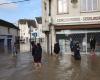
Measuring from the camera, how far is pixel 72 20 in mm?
38625

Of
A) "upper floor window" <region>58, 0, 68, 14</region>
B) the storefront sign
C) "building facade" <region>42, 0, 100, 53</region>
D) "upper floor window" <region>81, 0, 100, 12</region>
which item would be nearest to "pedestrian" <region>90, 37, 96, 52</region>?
"building facade" <region>42, 0, 100, 53</region>

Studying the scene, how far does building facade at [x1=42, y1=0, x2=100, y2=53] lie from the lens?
38000mm

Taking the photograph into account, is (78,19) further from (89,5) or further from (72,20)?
(89,5)

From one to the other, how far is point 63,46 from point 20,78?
20.8 metres

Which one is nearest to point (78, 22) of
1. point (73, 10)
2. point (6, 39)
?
point (73, 10)

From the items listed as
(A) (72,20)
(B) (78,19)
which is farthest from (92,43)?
(A) (72,20)

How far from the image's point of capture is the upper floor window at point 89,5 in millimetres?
38094

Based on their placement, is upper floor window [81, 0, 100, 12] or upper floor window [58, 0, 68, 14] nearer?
upper floor window [81, 0, 100, 12]

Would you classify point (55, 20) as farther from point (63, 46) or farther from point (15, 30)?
point (15, 30)

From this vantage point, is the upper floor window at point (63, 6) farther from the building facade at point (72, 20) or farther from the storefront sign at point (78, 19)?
the storefront sign at point (78, 19)

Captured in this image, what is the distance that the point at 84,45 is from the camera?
3881cm

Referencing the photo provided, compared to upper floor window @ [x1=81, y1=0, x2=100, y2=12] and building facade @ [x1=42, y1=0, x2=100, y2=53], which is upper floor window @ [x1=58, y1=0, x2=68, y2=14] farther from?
upper floor window @ [x1=81, y1=0, x2=100, y2=12]

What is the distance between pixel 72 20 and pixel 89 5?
7.83ft

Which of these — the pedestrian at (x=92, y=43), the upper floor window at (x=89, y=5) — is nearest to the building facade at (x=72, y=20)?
the upper floor window at (x=89, y=5)
